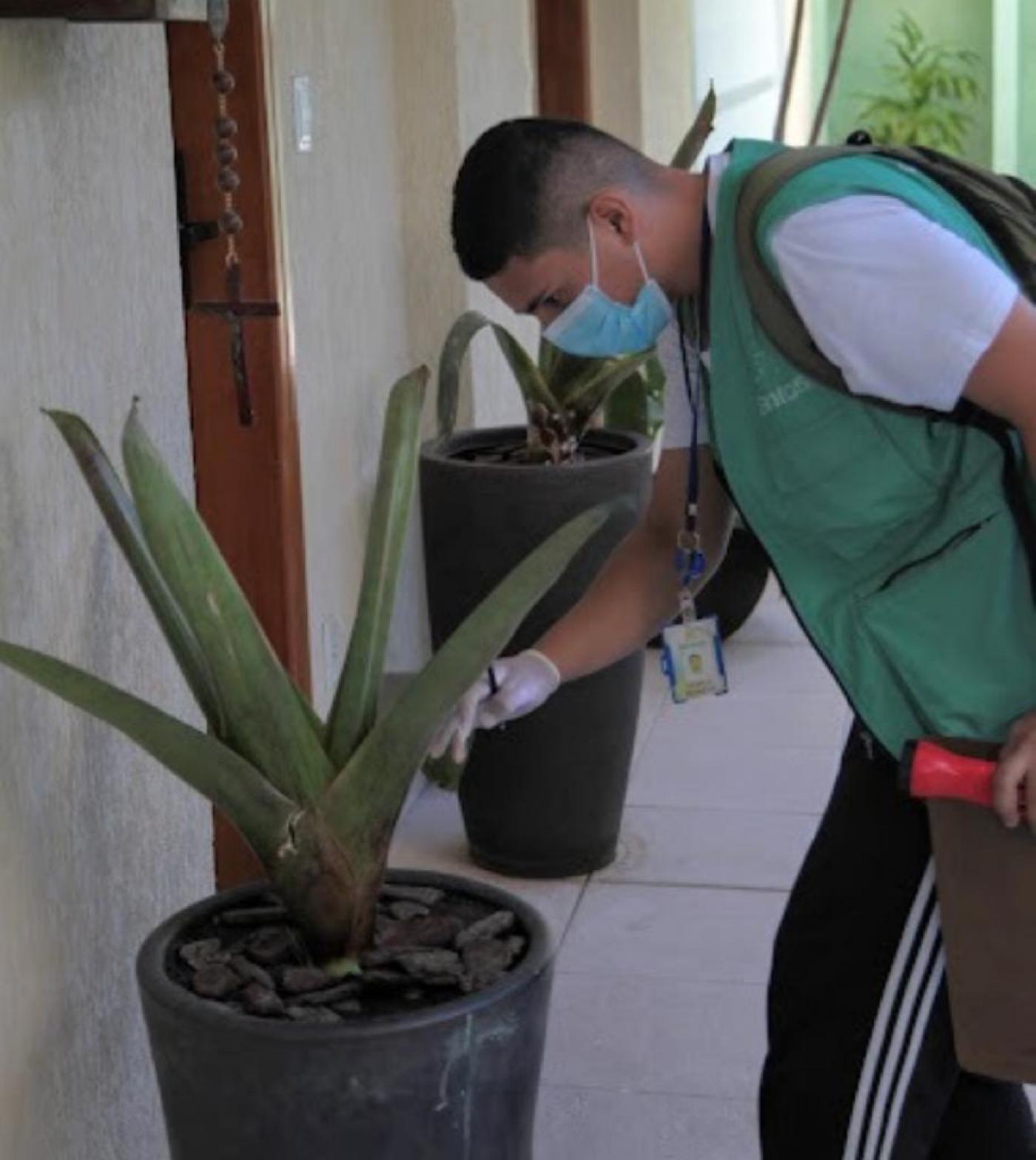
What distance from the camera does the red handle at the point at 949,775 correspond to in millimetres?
1944

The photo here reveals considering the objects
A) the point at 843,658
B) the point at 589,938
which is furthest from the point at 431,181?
the point at 843,658

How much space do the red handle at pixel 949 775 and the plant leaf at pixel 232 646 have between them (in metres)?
0.65

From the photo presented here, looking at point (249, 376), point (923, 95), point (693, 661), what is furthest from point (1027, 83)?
point (693, 661)

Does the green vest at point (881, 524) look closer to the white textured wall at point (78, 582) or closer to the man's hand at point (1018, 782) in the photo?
the man's hand at point (1018, 782)

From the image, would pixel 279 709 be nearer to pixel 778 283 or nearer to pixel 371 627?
pixel 371 627

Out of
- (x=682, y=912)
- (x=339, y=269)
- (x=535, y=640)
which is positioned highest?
(x=339, y=269)

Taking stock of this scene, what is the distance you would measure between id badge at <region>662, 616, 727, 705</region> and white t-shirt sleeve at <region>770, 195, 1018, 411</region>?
689 millimetres

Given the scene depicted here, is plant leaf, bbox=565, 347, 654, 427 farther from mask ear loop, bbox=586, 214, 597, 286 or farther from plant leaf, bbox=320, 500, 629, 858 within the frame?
mask ear loop, bbox=586, 214, 597, 286

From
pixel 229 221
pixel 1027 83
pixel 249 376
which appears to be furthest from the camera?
pixel 1027 83

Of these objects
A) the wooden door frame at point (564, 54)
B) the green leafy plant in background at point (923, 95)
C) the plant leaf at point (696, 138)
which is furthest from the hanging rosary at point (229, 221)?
the green leafy plant in background at point (923, 95)

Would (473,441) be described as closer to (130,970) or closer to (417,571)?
(417,571)

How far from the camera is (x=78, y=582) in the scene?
7.87 feet

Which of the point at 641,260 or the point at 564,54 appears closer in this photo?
the point at 641,260

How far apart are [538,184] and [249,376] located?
151cm
